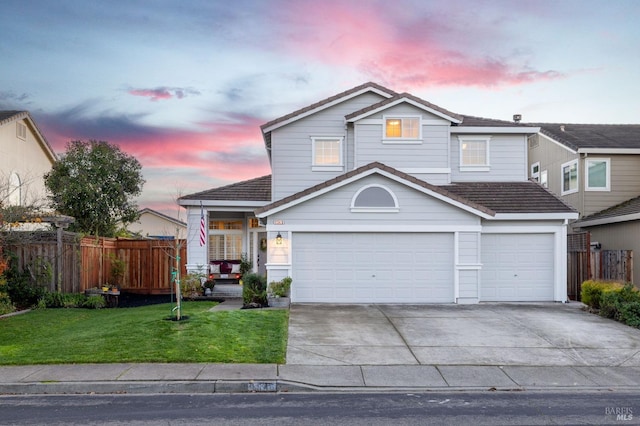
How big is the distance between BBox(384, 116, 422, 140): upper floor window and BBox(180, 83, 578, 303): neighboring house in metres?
0.04

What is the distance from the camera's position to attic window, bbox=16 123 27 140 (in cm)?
2655

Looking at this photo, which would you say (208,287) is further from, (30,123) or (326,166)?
(30,123)

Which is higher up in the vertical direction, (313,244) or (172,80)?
(172,80)

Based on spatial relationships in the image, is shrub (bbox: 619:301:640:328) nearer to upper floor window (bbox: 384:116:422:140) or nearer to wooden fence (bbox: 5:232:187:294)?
upper floor window (bbox: 384:116:422:140)

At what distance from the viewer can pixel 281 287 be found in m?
15.7

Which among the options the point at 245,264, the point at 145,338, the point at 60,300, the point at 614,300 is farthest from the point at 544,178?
the point at 60,300

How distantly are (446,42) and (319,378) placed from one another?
1421 cm

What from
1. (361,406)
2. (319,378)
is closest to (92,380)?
(319,378)

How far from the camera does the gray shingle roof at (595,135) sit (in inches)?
881

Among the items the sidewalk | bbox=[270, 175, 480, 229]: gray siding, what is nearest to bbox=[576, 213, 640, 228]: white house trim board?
bbox=[270, 175, 480, 229]: gray siding

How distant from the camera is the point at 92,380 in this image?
329 inches

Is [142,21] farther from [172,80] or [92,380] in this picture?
[92,380]

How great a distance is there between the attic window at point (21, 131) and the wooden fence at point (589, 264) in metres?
26.7

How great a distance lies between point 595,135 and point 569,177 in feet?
9.74
